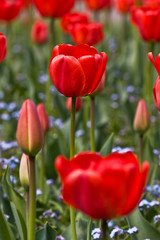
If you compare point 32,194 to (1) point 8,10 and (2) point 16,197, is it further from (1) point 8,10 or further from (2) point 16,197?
(1) point 8,10

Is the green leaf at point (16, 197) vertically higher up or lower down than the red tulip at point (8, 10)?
lower down

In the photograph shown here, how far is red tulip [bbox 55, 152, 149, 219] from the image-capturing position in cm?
106

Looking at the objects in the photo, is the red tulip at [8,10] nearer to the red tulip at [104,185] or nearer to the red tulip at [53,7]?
the red tulip at [53,7]

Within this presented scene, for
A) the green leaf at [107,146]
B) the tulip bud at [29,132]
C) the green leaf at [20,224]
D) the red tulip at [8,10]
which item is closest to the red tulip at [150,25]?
the green leaf at [107,146]

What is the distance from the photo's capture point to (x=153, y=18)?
9.45ft

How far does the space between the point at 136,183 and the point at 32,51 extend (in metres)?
4.82

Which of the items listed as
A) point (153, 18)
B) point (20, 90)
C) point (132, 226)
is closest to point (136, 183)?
point (132, 226)

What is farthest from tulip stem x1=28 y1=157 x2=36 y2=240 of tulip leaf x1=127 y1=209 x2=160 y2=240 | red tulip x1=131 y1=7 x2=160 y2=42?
red tulip x1=131 y1=7 x2=160 y2=42

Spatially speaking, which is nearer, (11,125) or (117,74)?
(11,125)

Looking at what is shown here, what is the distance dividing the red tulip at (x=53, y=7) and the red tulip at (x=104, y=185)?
227 centimetres

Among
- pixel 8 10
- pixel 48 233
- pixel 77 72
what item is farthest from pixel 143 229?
pixel 8 10

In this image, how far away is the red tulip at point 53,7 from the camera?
3238 millimetres

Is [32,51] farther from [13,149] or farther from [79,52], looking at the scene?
[79,52]

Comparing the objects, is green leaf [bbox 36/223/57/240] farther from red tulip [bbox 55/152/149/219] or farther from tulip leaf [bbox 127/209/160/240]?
red tulip [bbox 55/152/149/219]
